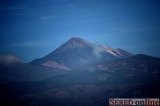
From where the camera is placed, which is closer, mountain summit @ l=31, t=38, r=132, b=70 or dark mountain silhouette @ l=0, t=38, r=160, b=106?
dark mountain silhouette @ l=0, t=38, r=160, b=106

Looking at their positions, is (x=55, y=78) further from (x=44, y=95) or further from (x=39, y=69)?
(x=39, y=69)

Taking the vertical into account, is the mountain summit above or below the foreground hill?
above

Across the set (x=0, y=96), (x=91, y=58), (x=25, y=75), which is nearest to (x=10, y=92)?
(x=0, y=96)

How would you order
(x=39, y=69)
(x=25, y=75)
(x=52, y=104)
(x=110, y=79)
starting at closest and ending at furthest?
(x=52, y=104) → (x=110, y=79) → (x=25, y=75) → (x=39, y=69)

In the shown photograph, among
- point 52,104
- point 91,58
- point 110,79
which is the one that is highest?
point 91,58

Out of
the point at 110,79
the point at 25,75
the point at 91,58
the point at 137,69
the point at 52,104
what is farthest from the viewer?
the point at 91,58
